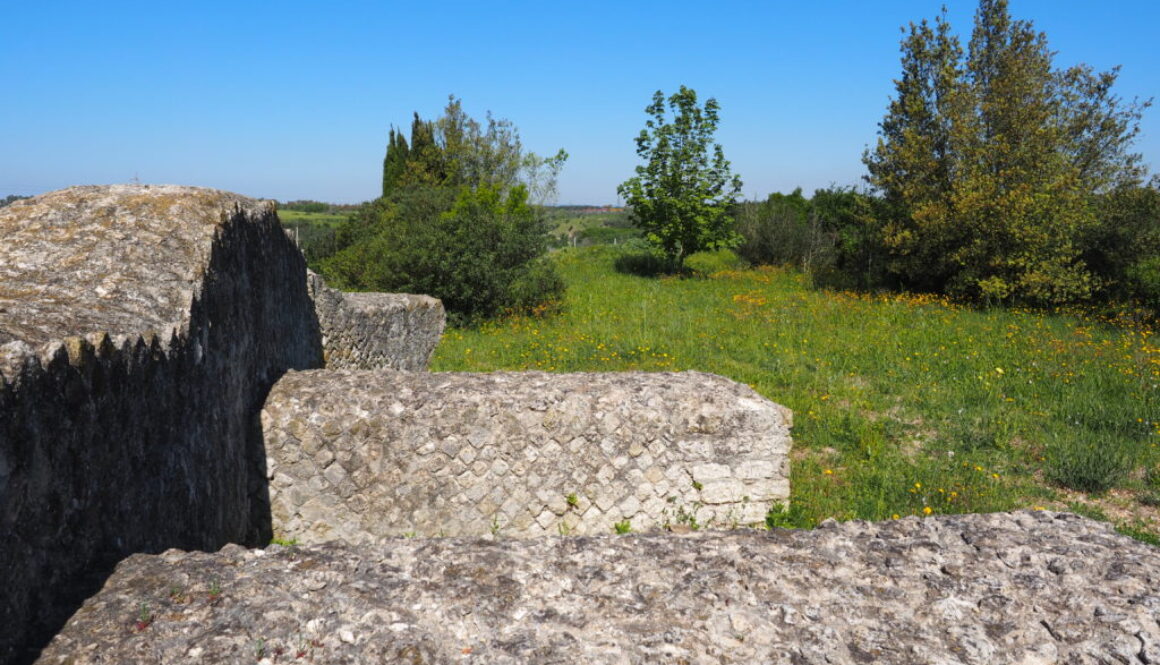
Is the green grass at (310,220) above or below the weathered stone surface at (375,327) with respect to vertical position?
above

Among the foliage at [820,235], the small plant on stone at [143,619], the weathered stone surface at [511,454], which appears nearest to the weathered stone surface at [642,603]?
the small plant on stone at [143,619]

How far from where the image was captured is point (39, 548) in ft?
9.25

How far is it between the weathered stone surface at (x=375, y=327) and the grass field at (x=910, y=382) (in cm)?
77

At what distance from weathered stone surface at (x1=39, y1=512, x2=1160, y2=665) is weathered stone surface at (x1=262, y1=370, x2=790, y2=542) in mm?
2262

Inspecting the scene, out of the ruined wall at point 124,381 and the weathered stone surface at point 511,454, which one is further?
the weathered stone surface at point 511,454

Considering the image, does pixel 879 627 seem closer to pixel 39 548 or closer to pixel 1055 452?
pixel 39 548

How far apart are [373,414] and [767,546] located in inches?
135

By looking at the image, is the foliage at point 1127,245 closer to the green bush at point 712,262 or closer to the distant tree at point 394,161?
the green bush at point 712,262

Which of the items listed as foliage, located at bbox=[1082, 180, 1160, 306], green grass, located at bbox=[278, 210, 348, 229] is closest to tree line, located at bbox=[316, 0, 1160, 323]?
foliage, located at bbox=[1082, 180, 1160, 306]

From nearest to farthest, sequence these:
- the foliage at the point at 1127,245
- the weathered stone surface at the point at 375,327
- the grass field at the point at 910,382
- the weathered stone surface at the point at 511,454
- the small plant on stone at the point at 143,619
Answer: the small plant on stone at the point at 143,619 → the weathered stone surface at the point at 511,454 → the grass field at the point at 910,382 → the weathered stone surface at the point at 375,327 → the foliage at the point at 1127,245

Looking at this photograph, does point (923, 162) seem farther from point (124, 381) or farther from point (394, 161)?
point (394, 161)

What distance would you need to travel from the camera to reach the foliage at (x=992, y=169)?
18.2 metres

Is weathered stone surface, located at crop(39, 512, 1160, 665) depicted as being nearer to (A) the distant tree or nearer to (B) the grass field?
(B) the grass field

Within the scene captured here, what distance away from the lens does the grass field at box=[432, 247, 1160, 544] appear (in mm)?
7508
